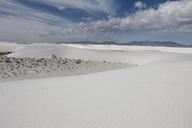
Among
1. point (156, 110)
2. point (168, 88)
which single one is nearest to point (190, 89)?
point (168, 88)

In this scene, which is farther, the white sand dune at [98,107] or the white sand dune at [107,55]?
the white sand dune at [107,55]

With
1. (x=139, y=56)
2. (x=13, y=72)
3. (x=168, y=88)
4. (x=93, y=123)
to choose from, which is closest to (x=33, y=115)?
(x=93, y=123)

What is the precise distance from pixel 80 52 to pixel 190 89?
28832 mm

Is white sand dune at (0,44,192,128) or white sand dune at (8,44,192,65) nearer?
white sand dune at (0,44,192,128)

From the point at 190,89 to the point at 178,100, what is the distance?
2.05 metres

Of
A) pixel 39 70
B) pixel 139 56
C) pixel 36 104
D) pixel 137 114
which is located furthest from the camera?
pixel 139 56

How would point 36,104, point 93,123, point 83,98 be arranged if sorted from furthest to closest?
point 83,98 → point 36,104 → point 93,123

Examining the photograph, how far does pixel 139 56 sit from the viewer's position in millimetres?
33875

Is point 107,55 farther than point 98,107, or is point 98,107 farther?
point 107,55

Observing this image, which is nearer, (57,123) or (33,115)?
(57,123)

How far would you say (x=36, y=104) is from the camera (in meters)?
7.21

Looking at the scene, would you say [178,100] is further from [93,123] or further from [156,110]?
[93,123]

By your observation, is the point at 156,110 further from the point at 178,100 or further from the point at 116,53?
the point at 116,53

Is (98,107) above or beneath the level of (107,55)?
above
